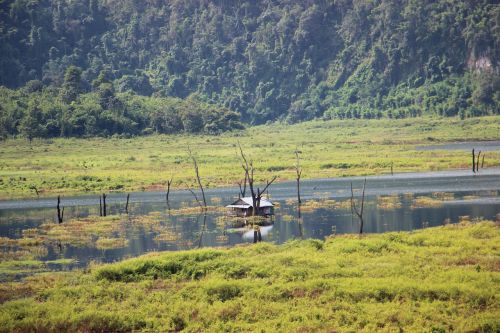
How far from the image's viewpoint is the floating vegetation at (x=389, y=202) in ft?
219

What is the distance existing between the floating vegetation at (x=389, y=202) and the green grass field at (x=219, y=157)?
2791 centimetres

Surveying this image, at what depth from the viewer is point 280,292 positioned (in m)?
34.1

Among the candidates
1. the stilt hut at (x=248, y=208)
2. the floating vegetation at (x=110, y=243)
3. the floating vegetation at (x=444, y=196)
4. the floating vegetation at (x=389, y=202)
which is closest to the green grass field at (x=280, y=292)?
the floating vegetation at (x=110, y=243)

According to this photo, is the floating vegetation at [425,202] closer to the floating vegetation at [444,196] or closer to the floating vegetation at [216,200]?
the floating vegetation at [444,196]

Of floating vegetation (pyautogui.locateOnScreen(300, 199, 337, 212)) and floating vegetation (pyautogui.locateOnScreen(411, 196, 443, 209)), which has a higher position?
floating vegetation (pyautogui.locateOnScreen(411, 196, 443, 209))

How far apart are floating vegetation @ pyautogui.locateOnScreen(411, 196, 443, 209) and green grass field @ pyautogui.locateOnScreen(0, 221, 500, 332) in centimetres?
2275

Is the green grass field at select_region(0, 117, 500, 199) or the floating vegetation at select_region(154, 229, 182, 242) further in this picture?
the green grass field at select_region(0, 117, 500, 199)

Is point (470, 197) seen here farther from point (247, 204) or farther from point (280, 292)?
point (280, 292)

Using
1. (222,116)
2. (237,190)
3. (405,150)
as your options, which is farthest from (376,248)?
(222,116)

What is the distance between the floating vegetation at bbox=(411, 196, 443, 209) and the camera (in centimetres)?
6575

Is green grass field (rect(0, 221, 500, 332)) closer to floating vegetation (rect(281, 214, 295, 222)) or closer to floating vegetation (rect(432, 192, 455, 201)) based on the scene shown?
floating vegetation (rect(281, 214, 295, 222))

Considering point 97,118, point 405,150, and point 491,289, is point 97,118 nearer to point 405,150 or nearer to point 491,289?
point 405,150

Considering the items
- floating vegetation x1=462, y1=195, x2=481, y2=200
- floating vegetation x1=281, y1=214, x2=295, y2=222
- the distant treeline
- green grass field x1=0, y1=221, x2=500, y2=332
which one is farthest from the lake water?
the distant treeline

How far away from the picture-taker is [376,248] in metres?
42.3
